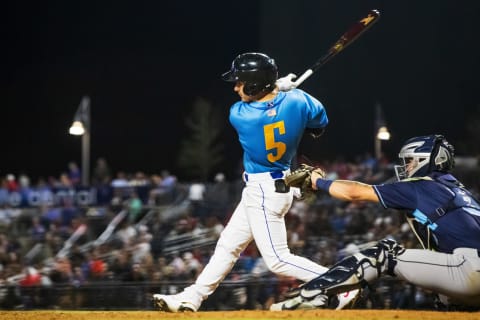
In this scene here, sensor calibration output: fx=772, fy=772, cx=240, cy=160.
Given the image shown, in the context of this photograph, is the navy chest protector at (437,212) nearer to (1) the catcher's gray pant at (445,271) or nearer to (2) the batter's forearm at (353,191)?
(1) the catcher's gray pant at (445,271)

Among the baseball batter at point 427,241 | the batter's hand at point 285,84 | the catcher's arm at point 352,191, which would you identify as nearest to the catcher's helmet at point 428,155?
the baseball batter at point 427,241

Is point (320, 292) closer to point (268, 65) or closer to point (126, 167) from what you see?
point (268, 65)

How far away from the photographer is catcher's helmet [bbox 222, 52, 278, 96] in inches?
221

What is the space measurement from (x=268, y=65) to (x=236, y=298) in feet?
12.6

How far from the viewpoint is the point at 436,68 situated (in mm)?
27922

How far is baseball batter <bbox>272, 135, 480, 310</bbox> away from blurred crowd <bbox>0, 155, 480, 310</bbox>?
3.30 m

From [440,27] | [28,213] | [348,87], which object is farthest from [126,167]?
[28,213]

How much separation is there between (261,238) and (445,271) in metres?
1.43

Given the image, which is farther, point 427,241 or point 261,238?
point 261,238

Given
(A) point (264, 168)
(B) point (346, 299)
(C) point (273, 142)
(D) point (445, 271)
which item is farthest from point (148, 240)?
(D) point (445, 271)

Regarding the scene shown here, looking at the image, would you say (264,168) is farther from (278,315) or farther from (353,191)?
(278,315)

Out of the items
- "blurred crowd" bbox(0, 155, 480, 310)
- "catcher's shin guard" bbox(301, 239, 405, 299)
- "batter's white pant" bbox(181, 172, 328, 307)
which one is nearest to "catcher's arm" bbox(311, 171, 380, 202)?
"catcher's shin guard" bbox(301, 239, 405, 299)

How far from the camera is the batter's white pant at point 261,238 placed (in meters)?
5.44

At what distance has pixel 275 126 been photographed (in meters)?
5.52
